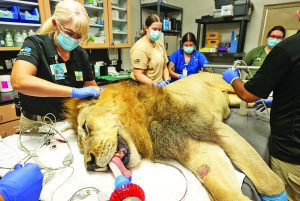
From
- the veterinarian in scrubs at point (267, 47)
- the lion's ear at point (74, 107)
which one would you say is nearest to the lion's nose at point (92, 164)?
the lion's ear at point (74, 107)

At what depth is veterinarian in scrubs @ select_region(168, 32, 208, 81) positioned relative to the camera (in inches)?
116

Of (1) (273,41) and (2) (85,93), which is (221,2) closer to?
(1) (273,41)

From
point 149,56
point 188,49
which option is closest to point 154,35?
point 149,56

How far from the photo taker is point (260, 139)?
4.41 feet

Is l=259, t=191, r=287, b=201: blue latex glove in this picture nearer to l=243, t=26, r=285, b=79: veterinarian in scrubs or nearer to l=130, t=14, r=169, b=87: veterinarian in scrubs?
l=130, t=14, r=169, b=87: veterinarian in scrubs

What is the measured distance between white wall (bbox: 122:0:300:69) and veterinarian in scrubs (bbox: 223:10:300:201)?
3162 millimetres

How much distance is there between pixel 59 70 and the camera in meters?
1.44

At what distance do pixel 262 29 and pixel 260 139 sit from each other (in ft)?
10.5

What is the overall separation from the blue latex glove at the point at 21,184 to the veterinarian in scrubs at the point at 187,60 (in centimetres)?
244

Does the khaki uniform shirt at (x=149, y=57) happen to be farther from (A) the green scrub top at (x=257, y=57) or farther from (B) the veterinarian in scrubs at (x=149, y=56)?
(A) the green scrub top at (x=257, y=57)

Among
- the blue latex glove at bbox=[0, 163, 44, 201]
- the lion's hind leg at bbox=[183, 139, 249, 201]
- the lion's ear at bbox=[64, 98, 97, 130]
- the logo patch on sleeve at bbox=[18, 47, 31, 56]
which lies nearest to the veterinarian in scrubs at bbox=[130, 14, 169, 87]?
the lion's ear at bbox=[64, 98, 97, 130]

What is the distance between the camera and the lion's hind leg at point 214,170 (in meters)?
0.80

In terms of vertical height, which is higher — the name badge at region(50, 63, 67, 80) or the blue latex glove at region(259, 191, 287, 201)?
the name badge at region(50, 63, 67, 80)

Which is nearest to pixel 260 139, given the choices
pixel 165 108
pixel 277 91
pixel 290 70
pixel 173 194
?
pixel 277 91
